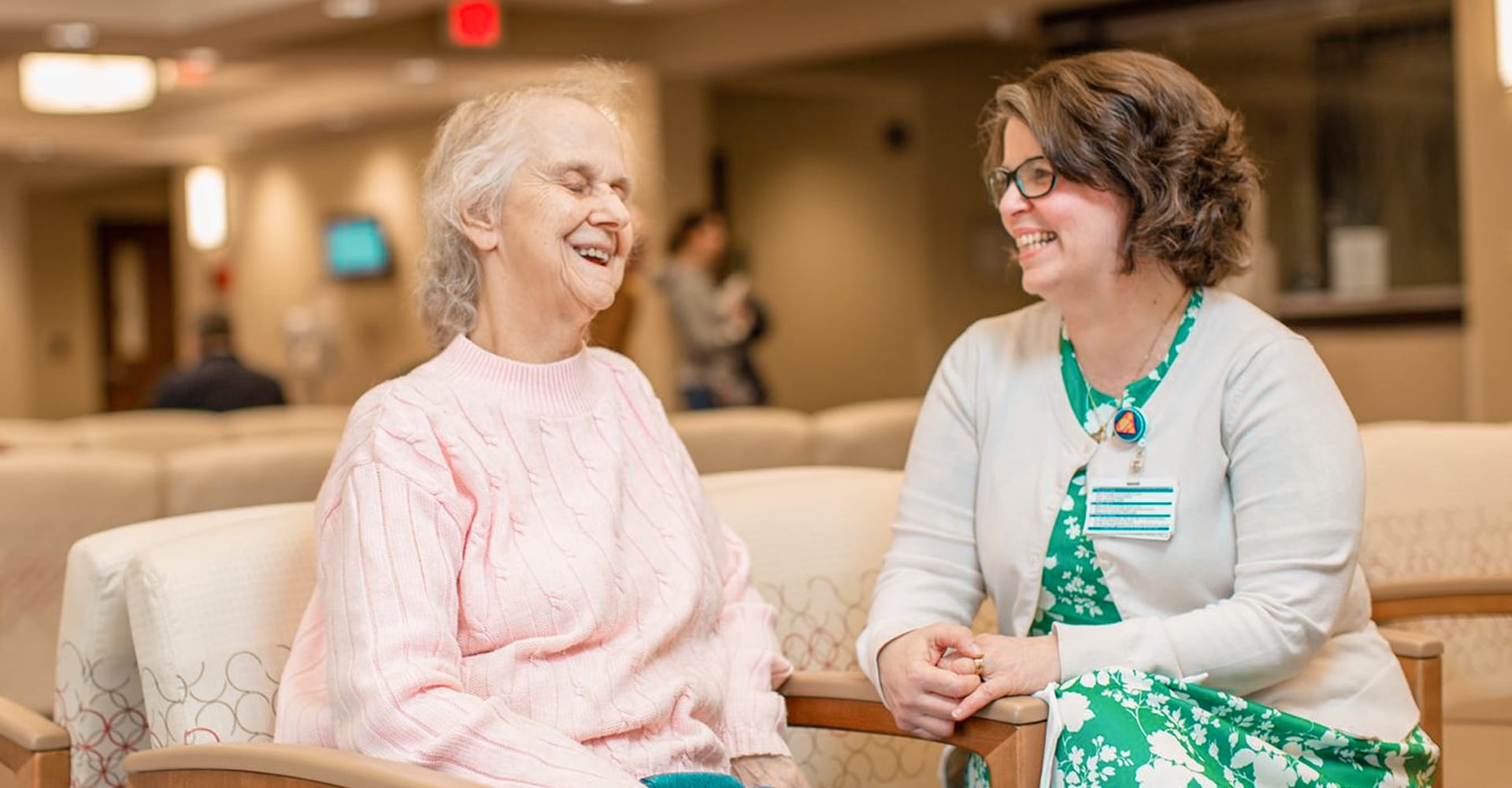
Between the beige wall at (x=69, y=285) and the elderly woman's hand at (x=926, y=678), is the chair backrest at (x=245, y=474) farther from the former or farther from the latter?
the beige wall at (x=69, y=285)

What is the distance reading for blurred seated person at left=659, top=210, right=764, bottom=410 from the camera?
8.16m

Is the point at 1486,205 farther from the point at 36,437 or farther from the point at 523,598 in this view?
the point at 523,598

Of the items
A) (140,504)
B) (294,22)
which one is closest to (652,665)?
(140,504)

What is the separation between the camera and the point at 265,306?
14438mm

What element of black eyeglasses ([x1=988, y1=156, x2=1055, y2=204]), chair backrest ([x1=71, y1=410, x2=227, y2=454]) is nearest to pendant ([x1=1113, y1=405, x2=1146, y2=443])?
black eyeglasses ([x1=988, y1=156, x2=1055, y2=204])

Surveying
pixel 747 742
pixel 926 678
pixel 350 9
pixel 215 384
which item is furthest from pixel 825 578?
pixel 350 9

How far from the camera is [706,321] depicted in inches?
323

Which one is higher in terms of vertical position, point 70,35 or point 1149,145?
point 70,35

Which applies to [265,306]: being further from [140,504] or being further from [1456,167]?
[140,504]

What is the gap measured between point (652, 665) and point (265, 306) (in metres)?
13.2

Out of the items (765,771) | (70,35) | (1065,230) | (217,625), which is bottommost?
(765,771)

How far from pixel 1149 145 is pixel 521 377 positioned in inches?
30.6

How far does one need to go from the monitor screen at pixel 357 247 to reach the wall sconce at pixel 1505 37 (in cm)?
855

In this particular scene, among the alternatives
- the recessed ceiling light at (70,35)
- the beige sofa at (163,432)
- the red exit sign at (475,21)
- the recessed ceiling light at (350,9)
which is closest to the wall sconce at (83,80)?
the recessed ceiling light at (70,35)
